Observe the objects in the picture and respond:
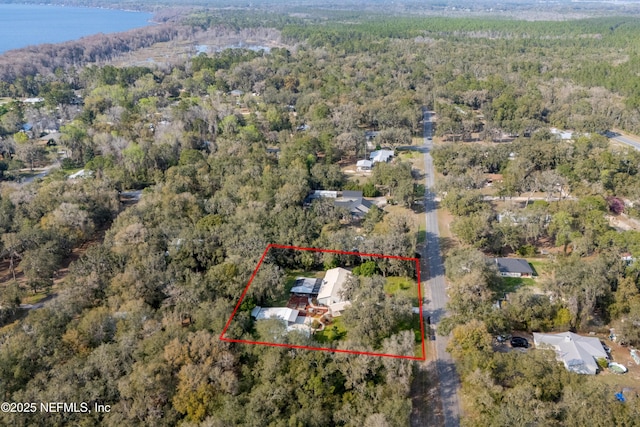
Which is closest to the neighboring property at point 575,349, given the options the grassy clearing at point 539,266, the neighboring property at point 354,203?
the grassy clearing at point 539,266

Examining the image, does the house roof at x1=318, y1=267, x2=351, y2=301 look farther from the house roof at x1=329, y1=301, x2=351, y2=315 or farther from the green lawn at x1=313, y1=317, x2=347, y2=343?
the green lawn at x1=313, y1=317, x2=347, y2=343

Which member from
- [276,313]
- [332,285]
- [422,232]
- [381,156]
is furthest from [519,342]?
[381,156]

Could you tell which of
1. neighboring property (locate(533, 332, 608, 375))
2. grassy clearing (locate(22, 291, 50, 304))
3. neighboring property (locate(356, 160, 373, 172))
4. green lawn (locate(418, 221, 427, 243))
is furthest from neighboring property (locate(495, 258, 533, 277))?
grassy clearing (locate(22, 291, 50, 304))

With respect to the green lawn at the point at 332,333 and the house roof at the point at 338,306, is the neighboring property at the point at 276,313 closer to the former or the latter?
the green lawn at the point at 332,333

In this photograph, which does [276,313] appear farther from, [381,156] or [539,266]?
[381,156]

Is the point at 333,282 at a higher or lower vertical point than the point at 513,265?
lower

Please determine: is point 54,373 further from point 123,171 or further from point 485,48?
point 485,48
